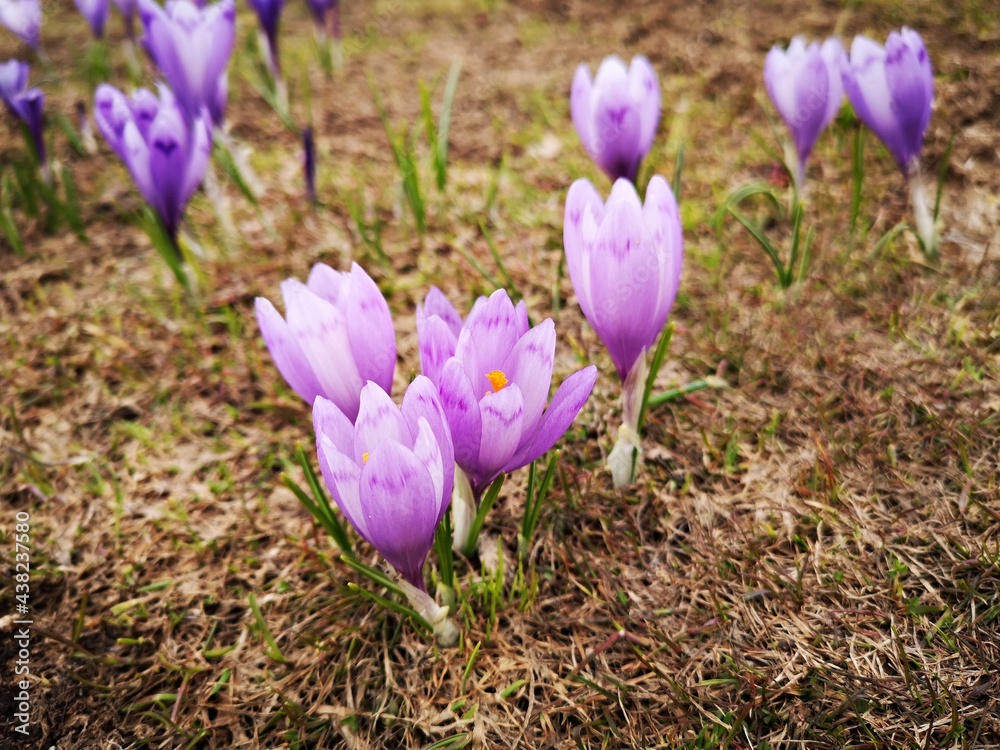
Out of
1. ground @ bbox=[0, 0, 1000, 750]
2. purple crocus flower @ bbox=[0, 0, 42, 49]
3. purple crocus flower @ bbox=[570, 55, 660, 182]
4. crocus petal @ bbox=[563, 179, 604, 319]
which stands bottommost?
ground @ bbox=[0, 0, 1000, 750]

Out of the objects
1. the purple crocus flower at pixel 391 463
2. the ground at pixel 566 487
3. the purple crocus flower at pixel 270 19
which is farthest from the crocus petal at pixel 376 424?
the purple crocus flower at pixel 270 19

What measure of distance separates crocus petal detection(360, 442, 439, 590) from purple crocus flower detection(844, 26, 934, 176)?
1323mm

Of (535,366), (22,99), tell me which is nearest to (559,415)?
(535,366)

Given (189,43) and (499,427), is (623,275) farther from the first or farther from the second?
(189,43)

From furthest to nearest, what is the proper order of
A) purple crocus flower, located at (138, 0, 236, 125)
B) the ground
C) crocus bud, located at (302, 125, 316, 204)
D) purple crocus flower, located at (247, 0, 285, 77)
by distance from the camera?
purple crocus flower, located at (247, 0, 285, 77)
crocus bud, located at (302, 125, 316, 204)
purple crocus flower, located at (138, 0, 236, 125)
the ground

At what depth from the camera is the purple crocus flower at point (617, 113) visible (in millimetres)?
1477

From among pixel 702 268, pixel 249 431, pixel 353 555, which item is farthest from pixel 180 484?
pixel 702 268

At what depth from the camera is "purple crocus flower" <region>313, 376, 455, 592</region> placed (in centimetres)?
88

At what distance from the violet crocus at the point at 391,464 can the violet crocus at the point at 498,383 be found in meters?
0.05

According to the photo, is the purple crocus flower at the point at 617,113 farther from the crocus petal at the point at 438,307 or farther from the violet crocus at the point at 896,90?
the crocus petal at the point at 438,307

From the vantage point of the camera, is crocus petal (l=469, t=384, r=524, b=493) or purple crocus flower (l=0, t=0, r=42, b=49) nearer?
crocus petal (l=469, t=384, r=524, b=493)

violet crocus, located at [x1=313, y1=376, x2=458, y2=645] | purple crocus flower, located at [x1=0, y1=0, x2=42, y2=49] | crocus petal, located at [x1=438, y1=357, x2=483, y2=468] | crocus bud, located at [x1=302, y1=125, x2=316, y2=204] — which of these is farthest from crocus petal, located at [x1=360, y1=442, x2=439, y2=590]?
purple crocus flower, located at [x1=0, y1=0, x2=42, y2=49]

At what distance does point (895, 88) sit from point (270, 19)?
1.93 metres

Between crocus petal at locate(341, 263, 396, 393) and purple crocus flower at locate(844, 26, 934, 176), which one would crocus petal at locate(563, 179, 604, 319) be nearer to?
crocus petal at locate(341, 263, 396, 393)
